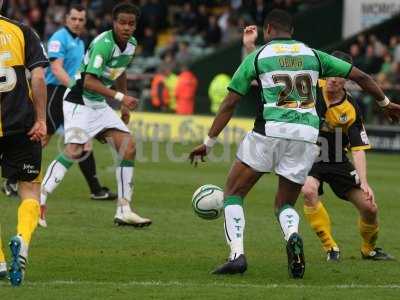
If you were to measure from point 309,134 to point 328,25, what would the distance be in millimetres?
24153

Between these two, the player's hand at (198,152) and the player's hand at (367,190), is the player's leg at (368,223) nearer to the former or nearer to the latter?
the player's hand at (367,190)

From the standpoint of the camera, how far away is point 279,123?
9.02 metres

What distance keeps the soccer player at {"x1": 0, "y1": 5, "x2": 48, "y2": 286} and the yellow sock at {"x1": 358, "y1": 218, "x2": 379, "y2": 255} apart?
3344 mm

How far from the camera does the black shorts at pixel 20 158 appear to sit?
8617 millimetres

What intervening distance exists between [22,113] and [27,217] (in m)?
0.79

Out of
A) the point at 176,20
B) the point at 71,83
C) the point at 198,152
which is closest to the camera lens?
the point at 198,152

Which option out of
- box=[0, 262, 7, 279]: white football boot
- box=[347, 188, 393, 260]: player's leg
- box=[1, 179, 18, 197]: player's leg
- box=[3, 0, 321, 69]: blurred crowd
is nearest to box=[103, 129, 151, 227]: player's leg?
box=[347, 188, 393, 260]: player's leg

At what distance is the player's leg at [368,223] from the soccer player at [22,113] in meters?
3.24

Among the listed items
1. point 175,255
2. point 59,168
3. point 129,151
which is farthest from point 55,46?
point 175,255

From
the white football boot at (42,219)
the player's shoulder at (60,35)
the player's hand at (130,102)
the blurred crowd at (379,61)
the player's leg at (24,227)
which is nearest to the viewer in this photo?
the player's leg at (24,227)

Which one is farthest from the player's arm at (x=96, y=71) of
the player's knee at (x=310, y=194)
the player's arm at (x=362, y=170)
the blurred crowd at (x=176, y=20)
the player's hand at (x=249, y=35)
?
the blurred crowd at (x=176, y=20)

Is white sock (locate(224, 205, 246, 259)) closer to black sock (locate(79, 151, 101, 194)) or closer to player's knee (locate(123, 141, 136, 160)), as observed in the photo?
player's knee (locate(123, 141, 136, 160))

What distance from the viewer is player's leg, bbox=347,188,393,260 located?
10.4 metres

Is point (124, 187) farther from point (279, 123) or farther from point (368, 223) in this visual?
point (279, 123)
